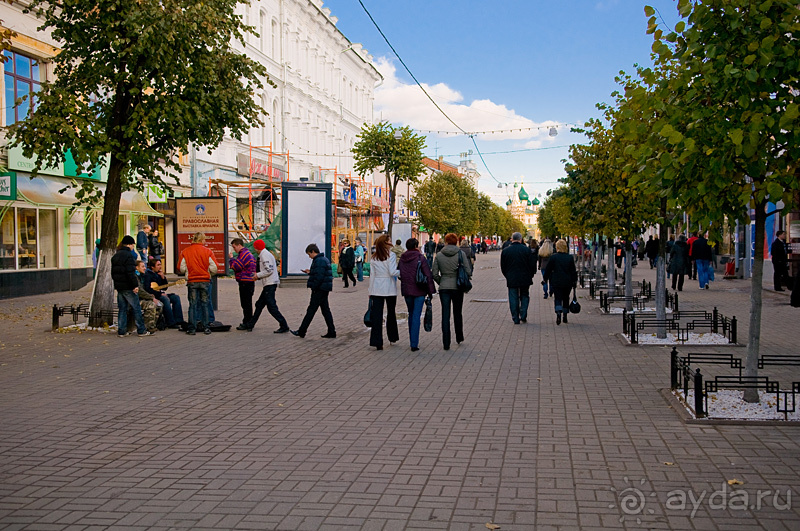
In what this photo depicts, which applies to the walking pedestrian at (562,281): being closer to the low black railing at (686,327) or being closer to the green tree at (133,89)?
the low black railing at (686,327)

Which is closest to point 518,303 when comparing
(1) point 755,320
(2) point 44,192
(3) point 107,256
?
(3) point 107,256

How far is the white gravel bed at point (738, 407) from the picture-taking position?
22.3 ft

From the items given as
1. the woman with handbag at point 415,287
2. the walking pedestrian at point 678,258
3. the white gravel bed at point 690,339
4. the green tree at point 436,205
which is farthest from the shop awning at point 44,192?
the green tree at point 436,205

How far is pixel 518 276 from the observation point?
611 inches

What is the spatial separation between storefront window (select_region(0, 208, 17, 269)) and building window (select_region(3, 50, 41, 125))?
258 centimetres

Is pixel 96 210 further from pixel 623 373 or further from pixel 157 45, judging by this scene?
pixel 623 373

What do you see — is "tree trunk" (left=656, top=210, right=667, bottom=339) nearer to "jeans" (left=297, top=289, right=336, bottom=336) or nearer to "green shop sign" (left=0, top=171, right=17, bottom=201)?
"jeans" (left=297, top=289, right=336, bottom=336)

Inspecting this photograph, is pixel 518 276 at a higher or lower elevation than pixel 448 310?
higher

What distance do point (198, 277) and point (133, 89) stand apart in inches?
134

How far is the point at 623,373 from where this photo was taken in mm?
9469

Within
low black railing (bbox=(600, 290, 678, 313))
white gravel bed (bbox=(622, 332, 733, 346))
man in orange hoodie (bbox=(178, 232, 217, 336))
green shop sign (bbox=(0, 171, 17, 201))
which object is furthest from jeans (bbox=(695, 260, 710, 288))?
green shop sign (bbox=(0, 171, 17, 201))

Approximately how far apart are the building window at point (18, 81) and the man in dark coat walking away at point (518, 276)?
13.7m

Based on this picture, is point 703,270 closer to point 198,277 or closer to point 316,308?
point 316,308

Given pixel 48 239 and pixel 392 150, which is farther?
pixel 392 150
